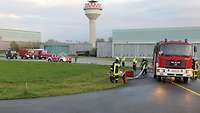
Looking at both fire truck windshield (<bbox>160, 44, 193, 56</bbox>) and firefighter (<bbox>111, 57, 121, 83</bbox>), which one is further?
fire truck windshield (<bbox>160, 44, 193, 56</bbox>)

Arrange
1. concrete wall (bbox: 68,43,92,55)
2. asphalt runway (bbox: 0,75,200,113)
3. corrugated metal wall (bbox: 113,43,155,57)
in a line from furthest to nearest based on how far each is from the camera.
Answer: concrete wall (bbox: 68,43,92,55) → corrugated metal wall (bbox: 113,43,155,57) → asphalt runway (bbox: 0,75,200,113)

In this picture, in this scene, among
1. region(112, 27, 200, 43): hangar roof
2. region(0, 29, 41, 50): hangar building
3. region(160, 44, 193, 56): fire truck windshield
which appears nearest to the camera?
region(160, 44, 193, 56): fire truck windshield

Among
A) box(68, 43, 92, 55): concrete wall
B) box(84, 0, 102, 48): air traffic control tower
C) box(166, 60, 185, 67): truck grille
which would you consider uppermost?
box(84, 0, 102, 48): air traffic control tower

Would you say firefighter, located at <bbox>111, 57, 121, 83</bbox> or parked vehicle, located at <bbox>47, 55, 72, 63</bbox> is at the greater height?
firefighter, located at <bbox>111, 57, 121, 83</bbox>

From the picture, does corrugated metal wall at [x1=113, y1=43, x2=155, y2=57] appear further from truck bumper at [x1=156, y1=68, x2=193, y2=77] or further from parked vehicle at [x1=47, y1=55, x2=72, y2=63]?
truck bumper at [x1=156, y1=68, x2=193, y2=77]

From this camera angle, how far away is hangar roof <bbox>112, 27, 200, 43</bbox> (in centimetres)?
10281

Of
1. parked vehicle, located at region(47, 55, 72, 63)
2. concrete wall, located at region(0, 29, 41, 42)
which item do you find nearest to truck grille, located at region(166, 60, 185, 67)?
parked vehicle, located at region(47, 55, 72, 63)

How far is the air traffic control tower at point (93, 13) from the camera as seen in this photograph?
4936 inches

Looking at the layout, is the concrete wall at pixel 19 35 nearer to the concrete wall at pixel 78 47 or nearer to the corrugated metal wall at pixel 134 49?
the concrete wall at pixel 78 47

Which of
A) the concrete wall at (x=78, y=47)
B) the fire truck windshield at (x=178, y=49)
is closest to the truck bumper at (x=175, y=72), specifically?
the fire truck windshield at (x=178, y=49)

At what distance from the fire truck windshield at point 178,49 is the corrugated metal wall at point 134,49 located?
3094 inches

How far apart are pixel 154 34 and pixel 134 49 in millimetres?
6744

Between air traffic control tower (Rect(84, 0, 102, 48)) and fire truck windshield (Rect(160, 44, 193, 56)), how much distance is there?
3824 inches

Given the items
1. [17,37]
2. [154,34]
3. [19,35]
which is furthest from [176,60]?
[19,35]
